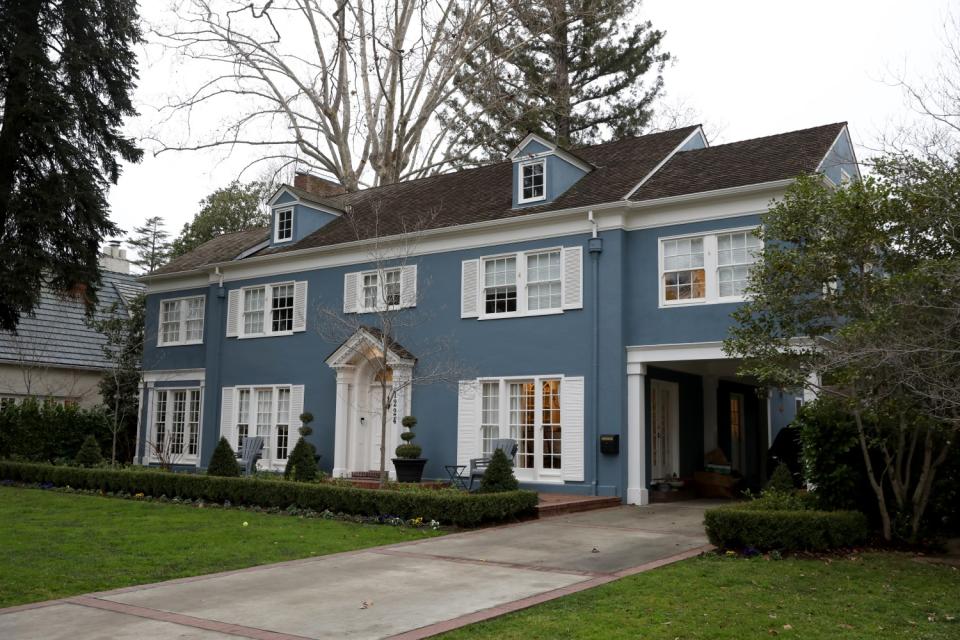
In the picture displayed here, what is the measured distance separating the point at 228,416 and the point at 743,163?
48.9 feet

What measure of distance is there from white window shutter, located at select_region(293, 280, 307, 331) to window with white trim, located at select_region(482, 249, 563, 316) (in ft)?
18.4

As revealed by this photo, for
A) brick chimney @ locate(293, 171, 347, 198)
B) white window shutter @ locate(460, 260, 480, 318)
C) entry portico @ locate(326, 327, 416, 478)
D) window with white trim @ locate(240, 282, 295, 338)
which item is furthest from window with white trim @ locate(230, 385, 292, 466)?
brick chimney @ locate(293, 171, 347, 198)

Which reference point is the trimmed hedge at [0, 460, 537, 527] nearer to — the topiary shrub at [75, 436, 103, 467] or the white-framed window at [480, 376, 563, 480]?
the topiary shrub at [75, 436, 103, 467]

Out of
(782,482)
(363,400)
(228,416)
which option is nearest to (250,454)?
(363,400)

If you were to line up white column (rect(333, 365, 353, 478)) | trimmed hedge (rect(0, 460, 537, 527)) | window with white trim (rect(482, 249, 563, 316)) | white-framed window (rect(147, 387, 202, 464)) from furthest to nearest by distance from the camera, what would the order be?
white-framed window (rect(147, 387, 202, 464)), white column (rect(333, 365, 353, 478)), window with white trim (rect(482, 249, 563, 316)), trimmed hedge (rect(0, 460, 537, 527))

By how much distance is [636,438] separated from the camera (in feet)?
56.8

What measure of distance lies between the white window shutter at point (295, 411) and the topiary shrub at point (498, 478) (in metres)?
8.63

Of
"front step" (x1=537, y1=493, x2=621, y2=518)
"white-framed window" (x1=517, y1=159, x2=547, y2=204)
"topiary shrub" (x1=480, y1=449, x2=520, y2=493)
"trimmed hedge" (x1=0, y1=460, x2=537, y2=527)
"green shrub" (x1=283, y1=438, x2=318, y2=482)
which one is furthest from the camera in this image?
"white-framed window" (x1=517, y1=159, x2=547, y2=204)

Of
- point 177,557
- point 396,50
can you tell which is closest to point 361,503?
point 177,557

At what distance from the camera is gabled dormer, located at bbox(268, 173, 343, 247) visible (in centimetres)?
2402

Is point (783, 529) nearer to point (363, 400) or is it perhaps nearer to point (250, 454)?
point (363, 400)

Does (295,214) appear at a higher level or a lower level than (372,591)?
higher

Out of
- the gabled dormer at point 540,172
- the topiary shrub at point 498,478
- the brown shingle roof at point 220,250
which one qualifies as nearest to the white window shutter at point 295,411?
the brown shingle roof at point 220,250

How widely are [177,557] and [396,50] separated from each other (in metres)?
21.5
